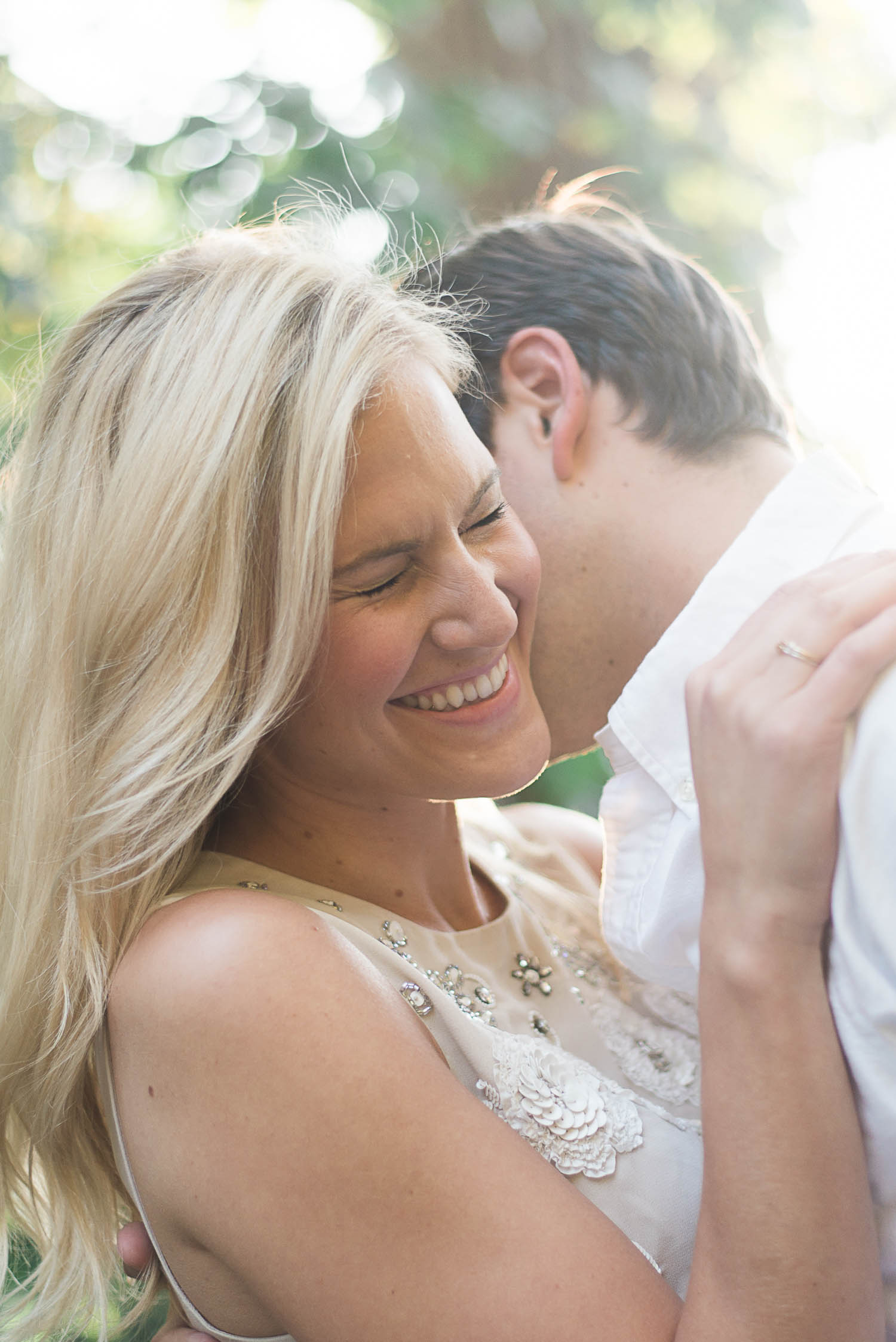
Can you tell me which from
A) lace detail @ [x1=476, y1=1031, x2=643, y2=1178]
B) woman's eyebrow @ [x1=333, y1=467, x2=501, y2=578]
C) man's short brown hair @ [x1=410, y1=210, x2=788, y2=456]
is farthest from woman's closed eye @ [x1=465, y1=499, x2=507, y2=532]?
lace detail @ [x1=476, y1=1031, x2=643, y2=1178]

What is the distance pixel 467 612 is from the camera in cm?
155

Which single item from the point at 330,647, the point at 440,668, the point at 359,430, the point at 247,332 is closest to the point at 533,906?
the point at 440,668

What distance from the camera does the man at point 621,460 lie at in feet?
4.99

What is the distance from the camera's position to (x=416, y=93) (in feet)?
9.89

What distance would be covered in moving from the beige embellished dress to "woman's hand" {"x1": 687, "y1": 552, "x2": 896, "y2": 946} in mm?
405

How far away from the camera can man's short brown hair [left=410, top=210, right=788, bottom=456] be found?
1.93 meters

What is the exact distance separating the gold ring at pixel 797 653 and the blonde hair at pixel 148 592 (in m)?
0.56

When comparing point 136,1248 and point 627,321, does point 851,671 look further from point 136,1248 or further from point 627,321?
point 136,1248

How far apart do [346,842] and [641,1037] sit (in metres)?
0.54

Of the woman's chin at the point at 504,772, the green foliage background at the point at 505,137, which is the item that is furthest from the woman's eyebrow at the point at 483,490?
the green foliage background at the point at 505,137

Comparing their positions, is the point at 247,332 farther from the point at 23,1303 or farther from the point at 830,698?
the point at 23,1303

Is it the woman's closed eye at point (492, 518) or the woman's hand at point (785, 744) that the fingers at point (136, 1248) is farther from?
the woman's closed eye at point (492, 518)

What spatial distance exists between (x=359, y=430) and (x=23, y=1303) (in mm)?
1384

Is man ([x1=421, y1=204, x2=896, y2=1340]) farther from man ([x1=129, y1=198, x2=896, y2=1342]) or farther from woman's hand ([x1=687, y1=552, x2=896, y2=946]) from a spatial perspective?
woman's hand ([x1=687, y1=552, x2=896, y2=946])
